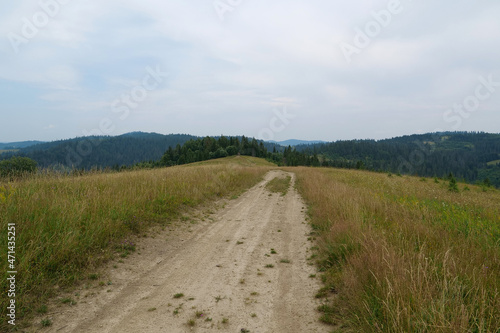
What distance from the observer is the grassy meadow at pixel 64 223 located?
12.3 feet

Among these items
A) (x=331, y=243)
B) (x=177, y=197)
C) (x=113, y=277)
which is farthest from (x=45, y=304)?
(x=177, y=197)

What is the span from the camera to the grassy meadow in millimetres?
3744

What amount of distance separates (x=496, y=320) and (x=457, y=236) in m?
3.33

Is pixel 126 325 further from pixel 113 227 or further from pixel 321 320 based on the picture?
pixel 113 227

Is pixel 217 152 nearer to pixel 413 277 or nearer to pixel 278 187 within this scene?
pixel 278 187

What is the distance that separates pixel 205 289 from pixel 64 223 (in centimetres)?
346

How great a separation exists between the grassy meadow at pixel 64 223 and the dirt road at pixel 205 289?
1.69 ft

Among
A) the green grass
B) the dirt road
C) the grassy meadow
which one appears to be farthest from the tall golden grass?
the green grass

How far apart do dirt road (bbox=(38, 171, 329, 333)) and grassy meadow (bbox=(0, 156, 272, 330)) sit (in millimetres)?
516

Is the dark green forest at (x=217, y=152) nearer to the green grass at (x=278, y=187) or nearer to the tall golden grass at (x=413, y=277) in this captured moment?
the green grass at (x=278, y=187)

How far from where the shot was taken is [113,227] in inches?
231

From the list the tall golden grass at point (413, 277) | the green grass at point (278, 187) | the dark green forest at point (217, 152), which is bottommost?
the green grass at point (278, 187)

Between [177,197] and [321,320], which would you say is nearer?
[321,320]

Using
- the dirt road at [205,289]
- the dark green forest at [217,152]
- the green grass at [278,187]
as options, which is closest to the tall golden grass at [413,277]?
the dirt road at [205,289]
